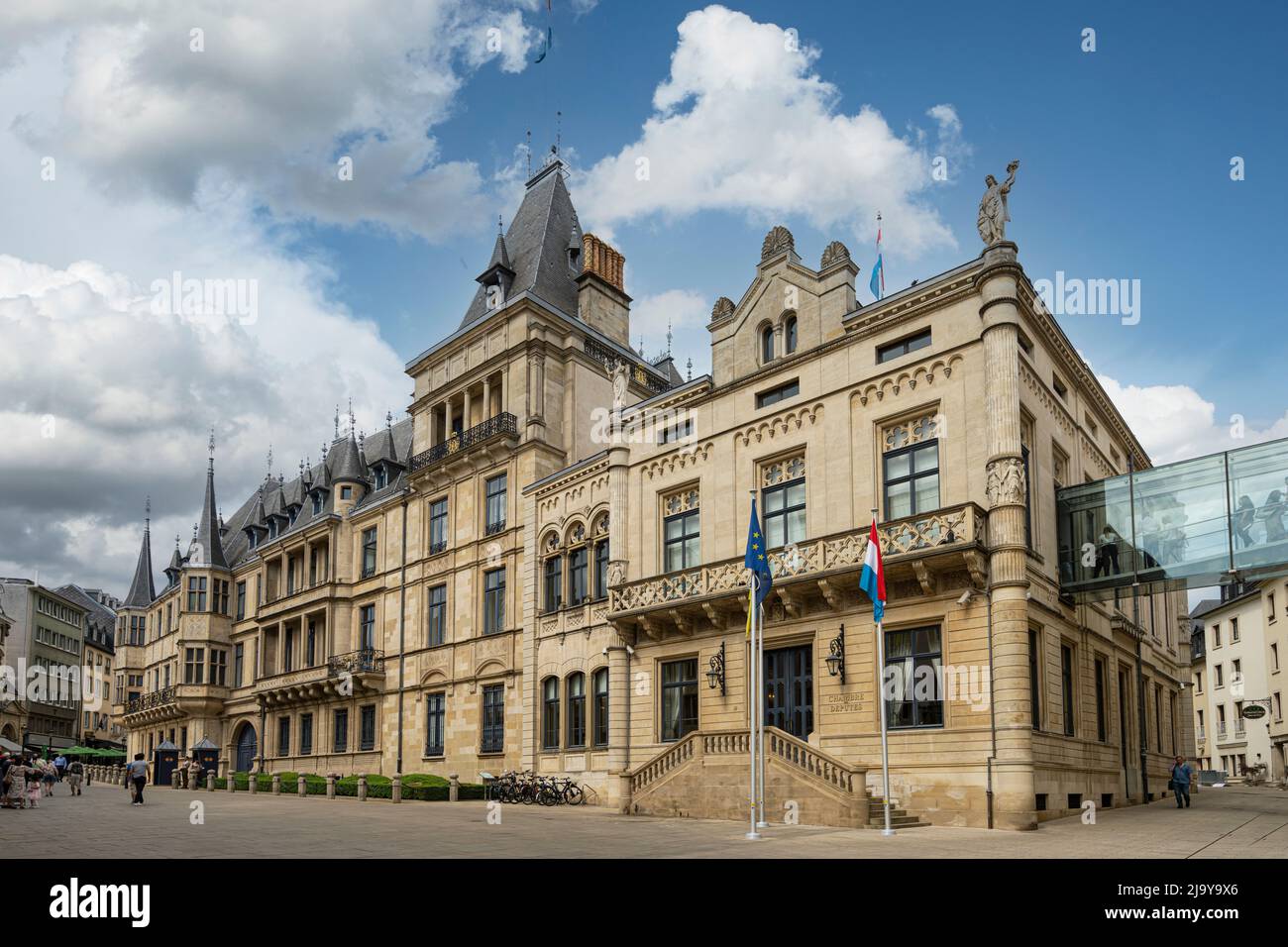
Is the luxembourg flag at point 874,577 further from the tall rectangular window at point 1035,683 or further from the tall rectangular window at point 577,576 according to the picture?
the tall rectangular window at point 577,576

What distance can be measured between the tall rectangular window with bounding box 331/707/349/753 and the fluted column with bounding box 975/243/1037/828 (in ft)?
106

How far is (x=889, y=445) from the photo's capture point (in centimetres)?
2612

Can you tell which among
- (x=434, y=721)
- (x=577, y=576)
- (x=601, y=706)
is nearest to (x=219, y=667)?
(x=434, y=721)

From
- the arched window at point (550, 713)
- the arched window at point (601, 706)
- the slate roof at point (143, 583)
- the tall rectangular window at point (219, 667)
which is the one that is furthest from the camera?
the slate roof at point (143, 583)

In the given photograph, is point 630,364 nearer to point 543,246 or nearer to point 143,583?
point 543,246

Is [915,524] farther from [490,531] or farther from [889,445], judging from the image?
[490,531]

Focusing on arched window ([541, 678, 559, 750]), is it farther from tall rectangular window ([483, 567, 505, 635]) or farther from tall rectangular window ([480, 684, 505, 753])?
tall rectangular window ([483, 567, 505, 635])

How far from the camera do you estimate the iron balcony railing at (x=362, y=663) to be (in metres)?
44.4

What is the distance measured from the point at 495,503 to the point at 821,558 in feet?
57.2

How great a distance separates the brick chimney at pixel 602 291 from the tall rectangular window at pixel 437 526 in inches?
377

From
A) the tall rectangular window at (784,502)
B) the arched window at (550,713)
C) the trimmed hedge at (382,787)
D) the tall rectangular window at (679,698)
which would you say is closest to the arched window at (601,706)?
the arched window at (550,713)

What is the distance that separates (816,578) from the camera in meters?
25.4

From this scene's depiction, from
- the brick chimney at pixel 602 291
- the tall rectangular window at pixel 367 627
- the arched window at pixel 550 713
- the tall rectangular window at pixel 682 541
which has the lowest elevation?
the arched window at pixel 550 713
